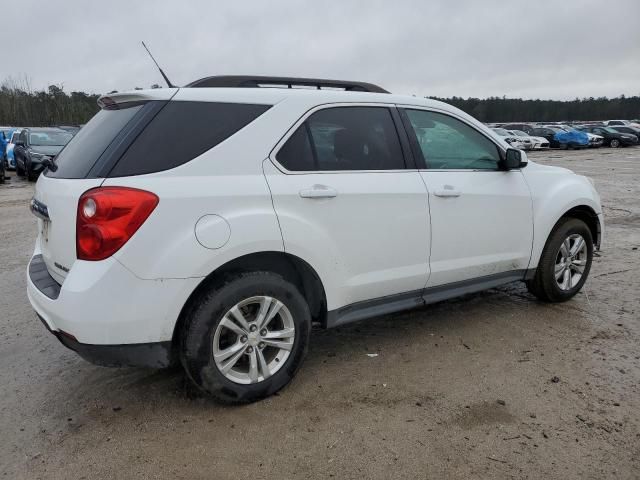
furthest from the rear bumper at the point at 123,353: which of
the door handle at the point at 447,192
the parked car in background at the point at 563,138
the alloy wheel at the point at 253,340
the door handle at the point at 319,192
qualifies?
the parked car in background at the point at 563,138

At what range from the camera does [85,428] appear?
9.84ft

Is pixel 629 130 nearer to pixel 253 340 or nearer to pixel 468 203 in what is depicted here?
pixel 468 203

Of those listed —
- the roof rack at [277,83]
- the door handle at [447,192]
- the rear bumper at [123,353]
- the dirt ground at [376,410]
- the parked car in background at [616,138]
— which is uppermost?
the roof rack at [277,83]

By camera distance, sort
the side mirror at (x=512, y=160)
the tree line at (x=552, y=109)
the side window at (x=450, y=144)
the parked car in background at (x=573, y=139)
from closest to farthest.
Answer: the side window at (x=450, y=144) < the side mirror at (x=512, y=160) < the parked car in background at (x=573, y=139) < the tree line at (x=552, y=109)

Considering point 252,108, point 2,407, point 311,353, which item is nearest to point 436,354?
point 311,353

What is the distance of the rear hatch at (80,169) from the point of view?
2.85 metres

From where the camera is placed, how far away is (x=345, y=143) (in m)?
3.51

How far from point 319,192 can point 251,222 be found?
1.58 ft

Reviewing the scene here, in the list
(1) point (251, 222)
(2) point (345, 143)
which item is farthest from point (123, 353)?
(2) point (345, 143)

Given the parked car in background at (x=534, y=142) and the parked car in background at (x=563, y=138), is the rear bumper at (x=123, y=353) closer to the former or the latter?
the parked car in background at (x=534, y=142)

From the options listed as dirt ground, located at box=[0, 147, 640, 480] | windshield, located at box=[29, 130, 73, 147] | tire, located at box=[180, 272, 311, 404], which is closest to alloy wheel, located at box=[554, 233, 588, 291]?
dirt ground, located at box=[0, 147, 640, 480]

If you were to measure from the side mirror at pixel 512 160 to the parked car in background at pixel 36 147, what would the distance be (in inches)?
560

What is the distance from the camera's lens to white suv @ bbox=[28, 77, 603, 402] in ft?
9.06

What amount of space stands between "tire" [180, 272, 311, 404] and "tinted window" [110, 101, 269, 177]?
72 centimetres
